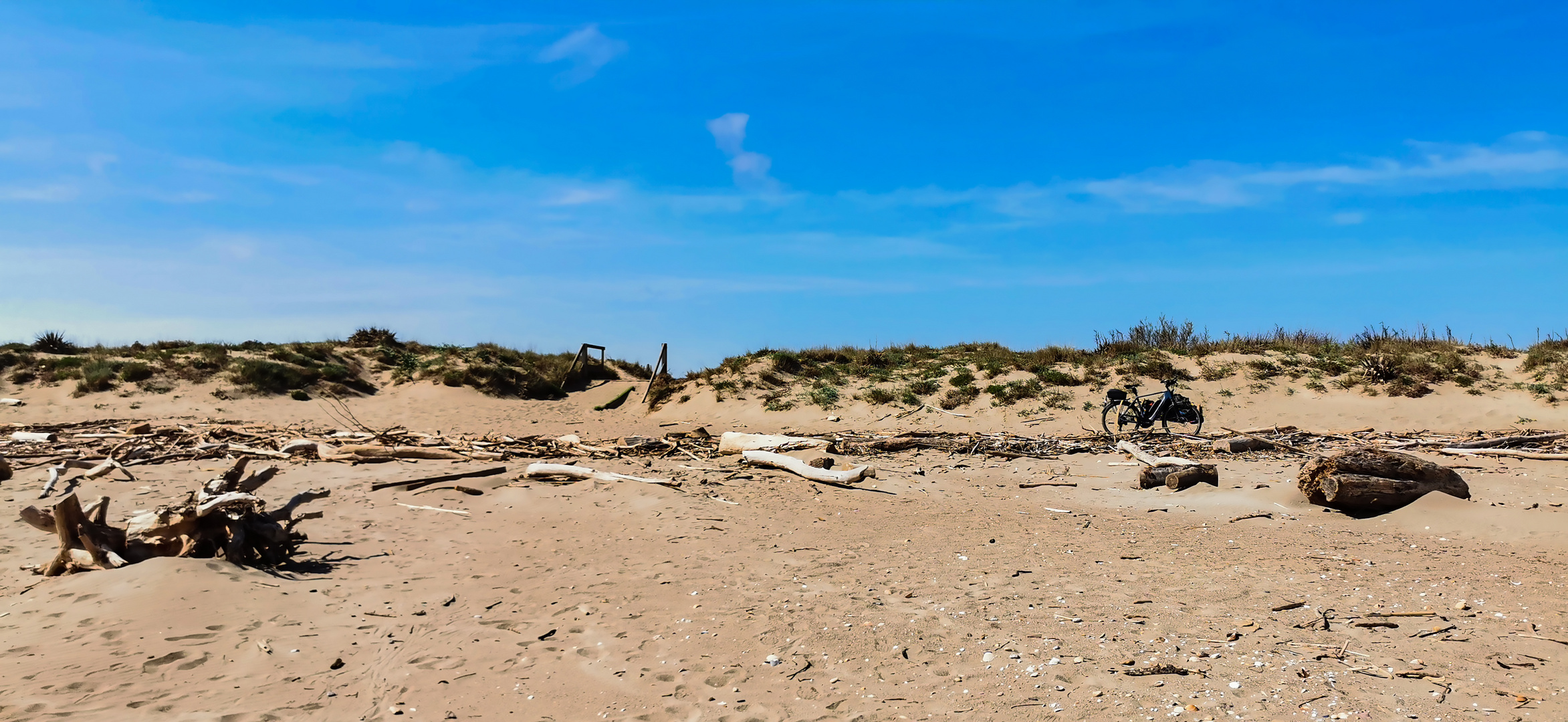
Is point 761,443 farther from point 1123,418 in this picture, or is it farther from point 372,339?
point 372,339

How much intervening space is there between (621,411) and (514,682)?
21.3m

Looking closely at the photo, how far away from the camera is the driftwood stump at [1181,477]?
11578 millimetres

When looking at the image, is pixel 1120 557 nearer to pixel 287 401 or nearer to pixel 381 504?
pixel 381 504

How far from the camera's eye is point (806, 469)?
13.3 meters

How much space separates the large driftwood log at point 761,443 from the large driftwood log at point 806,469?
382 millimetres

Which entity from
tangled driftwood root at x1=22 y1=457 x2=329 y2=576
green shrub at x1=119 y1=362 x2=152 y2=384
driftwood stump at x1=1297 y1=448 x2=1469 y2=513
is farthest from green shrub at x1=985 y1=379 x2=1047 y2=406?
green shrub at x1=119 y1=362 x2=152 y2=384

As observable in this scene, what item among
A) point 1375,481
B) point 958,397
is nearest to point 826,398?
point 958,397

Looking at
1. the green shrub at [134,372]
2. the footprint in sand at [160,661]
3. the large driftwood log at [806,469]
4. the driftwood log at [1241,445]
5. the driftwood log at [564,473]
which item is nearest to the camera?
the footprint in sand at [160,661]

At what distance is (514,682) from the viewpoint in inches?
211

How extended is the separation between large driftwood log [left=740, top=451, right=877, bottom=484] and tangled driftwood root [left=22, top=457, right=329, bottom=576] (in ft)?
23.0

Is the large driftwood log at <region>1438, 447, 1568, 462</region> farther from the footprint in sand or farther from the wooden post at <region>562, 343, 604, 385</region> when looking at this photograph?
the wooden post at <region>562, 343, 604, 385</region>

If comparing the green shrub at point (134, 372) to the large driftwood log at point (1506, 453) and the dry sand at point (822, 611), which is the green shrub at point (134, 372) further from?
the large driftwood log at point (1506, 453)

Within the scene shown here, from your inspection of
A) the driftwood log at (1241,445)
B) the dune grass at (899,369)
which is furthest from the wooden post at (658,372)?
the driftwood log at (1241,445)

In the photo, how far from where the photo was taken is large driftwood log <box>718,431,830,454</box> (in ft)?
49.8
